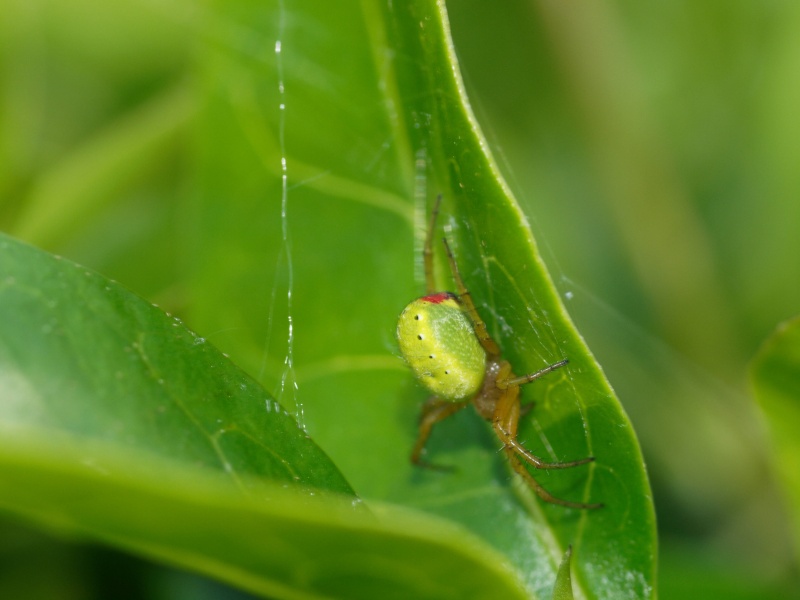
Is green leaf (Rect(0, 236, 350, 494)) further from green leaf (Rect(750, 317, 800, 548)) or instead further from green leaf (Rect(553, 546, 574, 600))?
green leaf (Rect(750, 317, 800, 548))

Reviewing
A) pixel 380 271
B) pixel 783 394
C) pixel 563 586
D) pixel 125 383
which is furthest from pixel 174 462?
pixel 783 394

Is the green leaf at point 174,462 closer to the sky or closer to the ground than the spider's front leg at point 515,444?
closer to the sky

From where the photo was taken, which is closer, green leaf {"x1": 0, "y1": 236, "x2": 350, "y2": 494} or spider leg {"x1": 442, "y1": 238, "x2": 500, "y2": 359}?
green leaf {"x1": 0, "y1": 236, "x2": 350, "y2": 494}

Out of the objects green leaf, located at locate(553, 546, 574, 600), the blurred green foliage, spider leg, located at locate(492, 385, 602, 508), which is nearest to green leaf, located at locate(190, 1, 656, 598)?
spider leg, located at locate(492, 385, 602, 508)

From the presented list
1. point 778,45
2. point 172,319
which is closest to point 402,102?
point 172,319

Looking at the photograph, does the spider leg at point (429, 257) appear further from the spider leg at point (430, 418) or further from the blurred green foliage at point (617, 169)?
the blurred green foliage at point (617, 169)

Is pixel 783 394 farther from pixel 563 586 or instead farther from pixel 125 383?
pixel 125 383

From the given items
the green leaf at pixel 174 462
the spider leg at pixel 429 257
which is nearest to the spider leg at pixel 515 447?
the spider leg at pixel 429 257
